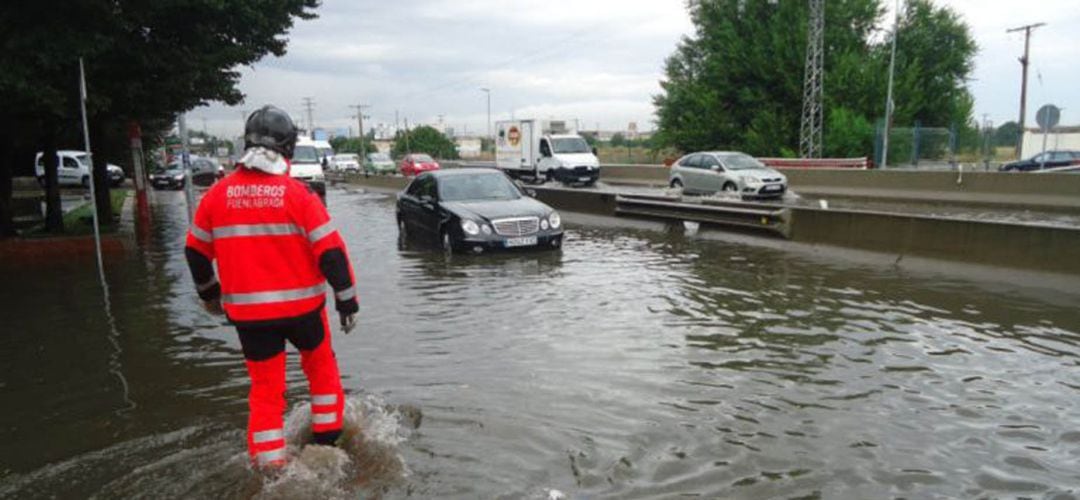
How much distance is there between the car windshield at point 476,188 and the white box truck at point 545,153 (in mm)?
16596

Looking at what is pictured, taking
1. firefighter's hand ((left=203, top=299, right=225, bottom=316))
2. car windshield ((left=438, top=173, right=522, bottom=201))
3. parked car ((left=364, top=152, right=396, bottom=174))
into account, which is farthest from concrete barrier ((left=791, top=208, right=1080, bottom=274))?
parked car ((left=364, top=152, right=396, bottom=174))

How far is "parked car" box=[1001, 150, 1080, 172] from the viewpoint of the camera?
104 feet

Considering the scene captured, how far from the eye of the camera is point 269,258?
363 centimetres

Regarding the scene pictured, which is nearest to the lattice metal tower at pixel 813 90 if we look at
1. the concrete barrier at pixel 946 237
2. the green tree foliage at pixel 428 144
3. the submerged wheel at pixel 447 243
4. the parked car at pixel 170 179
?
the concrete barrier at pixel 946 237

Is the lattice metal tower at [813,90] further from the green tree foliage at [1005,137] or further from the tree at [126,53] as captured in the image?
the tree at [126,53]

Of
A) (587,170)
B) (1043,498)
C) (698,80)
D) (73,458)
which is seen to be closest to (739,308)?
(1043,498)

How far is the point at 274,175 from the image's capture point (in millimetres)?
3678

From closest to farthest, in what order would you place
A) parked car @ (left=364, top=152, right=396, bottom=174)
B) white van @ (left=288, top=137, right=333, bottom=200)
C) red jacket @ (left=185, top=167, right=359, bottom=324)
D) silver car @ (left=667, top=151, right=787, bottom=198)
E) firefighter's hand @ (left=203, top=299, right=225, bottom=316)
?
red jacket @ (left=185, top=167, right=359, bottom=324) < firefighter's hand @ (left=203, top=299, right=225, bottom=316) < silver car @ (left=667, top=151, right=787, bottom=198) < white van @ (left=288, top=137, right=333, bottom=200) < parked car @ (left=364, top=152, right=396, bottom=174)

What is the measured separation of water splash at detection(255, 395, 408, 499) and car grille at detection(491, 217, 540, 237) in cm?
709

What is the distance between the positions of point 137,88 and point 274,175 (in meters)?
11.1

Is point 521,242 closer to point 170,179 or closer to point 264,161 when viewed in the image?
point 264,161

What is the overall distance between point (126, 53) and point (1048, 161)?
116 ft

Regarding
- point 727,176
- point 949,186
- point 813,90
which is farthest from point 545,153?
point 949,186

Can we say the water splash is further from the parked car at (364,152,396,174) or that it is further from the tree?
the parked car at (364,152,396,174)
